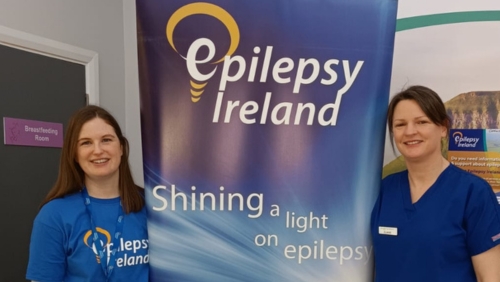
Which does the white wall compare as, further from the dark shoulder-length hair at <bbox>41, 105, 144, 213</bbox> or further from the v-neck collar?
the v-neck collar

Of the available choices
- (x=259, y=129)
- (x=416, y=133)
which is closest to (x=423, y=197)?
(x=416, y=133)

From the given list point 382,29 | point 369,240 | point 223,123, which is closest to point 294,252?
point 369,240

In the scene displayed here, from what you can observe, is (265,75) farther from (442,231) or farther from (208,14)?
(442,231)

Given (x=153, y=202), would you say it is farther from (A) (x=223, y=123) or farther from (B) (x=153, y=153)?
(A) (x=223, y=123)

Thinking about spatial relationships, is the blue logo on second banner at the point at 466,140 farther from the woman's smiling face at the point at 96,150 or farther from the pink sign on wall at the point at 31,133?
the pink sign on wall at the point at 31,133

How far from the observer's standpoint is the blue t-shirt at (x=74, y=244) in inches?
45.9

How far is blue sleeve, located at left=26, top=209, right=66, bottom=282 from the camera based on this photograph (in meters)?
1.16

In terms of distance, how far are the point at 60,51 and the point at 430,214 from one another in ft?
6.38

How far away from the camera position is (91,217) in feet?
3.98

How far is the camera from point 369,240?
52.7 inches

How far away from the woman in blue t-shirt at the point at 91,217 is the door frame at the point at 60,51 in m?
1.00

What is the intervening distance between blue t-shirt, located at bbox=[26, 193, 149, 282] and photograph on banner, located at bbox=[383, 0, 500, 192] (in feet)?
3.35

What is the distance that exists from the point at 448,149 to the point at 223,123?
937mm

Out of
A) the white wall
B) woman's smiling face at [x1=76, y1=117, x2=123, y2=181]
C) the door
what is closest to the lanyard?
woman's smiling face at [x1=76, y1=117, x2=123, y2=181]
